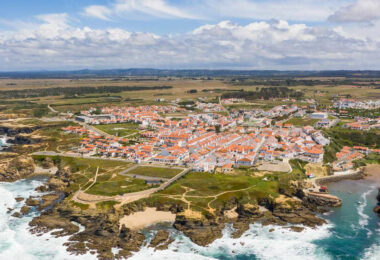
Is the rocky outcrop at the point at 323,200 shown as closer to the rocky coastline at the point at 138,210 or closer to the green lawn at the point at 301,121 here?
the rocky coastline at the point at 138,210

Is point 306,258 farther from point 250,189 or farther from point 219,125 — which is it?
point 219,125

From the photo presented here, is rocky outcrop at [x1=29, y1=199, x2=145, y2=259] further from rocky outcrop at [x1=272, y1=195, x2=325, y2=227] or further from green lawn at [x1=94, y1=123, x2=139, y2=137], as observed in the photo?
green lawn at [x1=94, y1=123, x2=139, y2=137]

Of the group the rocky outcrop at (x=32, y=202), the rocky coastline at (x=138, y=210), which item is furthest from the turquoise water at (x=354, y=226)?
the rocky outcrop at (x=32, y=202)

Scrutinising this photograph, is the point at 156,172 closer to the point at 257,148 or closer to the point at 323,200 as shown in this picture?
the point at 257,148

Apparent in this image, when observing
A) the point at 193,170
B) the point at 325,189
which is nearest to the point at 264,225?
the point at 325,189

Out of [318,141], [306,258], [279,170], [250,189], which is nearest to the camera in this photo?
[306,258]

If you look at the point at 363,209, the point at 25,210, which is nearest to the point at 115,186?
the point at 25,210

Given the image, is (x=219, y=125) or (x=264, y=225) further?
(x=219, y=125)
